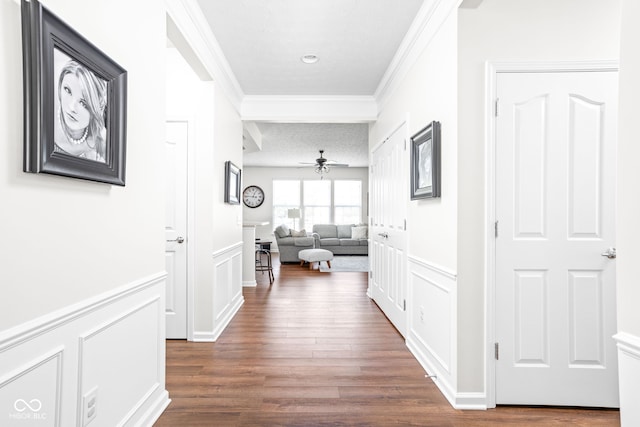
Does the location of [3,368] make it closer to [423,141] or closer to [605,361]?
[423,141]

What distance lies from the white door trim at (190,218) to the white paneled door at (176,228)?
31 millimetres

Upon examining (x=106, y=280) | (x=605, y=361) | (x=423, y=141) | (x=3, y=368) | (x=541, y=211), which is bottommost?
(x=605, y=361)

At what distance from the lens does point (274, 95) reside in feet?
14.6

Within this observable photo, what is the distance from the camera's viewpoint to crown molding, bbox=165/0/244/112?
92.7 inches

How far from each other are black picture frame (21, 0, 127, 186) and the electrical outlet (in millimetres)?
854

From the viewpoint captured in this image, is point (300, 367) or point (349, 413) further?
point (300, 367)

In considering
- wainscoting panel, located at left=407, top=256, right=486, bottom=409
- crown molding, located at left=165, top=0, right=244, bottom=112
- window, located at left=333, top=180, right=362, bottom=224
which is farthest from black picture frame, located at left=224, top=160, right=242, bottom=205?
window, located at left=333, top=180, right=362, bottom=224

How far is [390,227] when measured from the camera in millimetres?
3984

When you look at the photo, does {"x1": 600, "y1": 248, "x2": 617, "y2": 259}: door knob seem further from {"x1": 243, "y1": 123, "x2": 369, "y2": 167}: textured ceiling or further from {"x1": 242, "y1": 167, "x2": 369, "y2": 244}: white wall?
{"x1": 242, "y1": 167, "x2": 369, "y2": 244}: white wall

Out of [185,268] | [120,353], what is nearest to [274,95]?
[185,268]

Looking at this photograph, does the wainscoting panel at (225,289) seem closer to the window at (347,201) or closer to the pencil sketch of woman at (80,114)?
the pencil sketch of woman at (80,114)

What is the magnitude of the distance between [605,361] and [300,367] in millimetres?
1939

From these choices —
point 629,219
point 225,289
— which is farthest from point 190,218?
point 629,219

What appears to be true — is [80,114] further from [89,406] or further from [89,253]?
[89,406]
